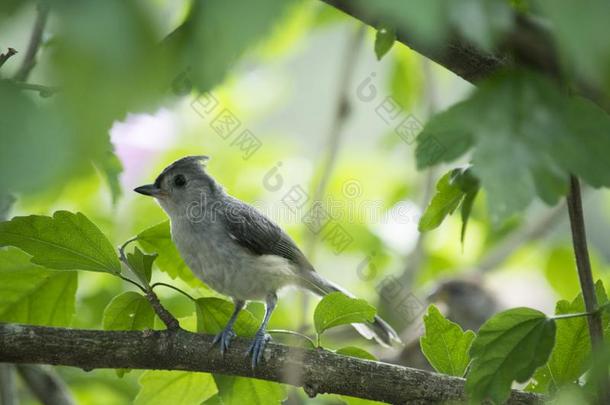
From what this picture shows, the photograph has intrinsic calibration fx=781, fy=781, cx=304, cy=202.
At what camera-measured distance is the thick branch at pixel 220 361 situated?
1449 mm

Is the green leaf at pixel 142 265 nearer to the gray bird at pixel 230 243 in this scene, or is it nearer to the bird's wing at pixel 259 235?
the gray bird at pixel 230 243

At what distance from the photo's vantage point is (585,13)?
1.87 ft

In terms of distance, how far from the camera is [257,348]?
1.59 metres

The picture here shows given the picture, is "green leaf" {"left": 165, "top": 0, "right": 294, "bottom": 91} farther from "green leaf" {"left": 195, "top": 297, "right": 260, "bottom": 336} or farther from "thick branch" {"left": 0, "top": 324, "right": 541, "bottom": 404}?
"green leaf" {"left": 195, "top": 297, "right": 260, "bottom": 336}

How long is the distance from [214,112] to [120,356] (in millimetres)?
2250

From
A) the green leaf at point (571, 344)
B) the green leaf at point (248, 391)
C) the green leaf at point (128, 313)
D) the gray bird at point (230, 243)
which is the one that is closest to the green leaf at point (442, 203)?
the green leaf at point (571, 344)

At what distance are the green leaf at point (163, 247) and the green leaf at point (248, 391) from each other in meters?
0.34

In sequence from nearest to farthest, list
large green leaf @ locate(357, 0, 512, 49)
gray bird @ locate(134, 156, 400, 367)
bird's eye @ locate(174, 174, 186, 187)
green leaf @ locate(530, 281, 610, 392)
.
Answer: large green leaf @ locate(357, 0, 512, 49) → green leaf @ locate(530, 281, 610, 392) → gray bird @ locate(134, 156, 400, 367) → bird's eye @ locate(174, 174, 186, 187)

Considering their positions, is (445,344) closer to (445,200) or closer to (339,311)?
(339,311)

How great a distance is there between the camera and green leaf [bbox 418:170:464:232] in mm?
1250

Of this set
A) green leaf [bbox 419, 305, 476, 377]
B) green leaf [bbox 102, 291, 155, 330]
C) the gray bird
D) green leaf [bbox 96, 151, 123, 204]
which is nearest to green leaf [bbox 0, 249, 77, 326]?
green leaf [bbox 102, 291, 155, 330]

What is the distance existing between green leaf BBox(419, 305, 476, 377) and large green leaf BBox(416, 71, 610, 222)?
0.67 metres

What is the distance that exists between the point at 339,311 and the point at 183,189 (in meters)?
1.42

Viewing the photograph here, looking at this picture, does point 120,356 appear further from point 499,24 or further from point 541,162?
point 499,24
